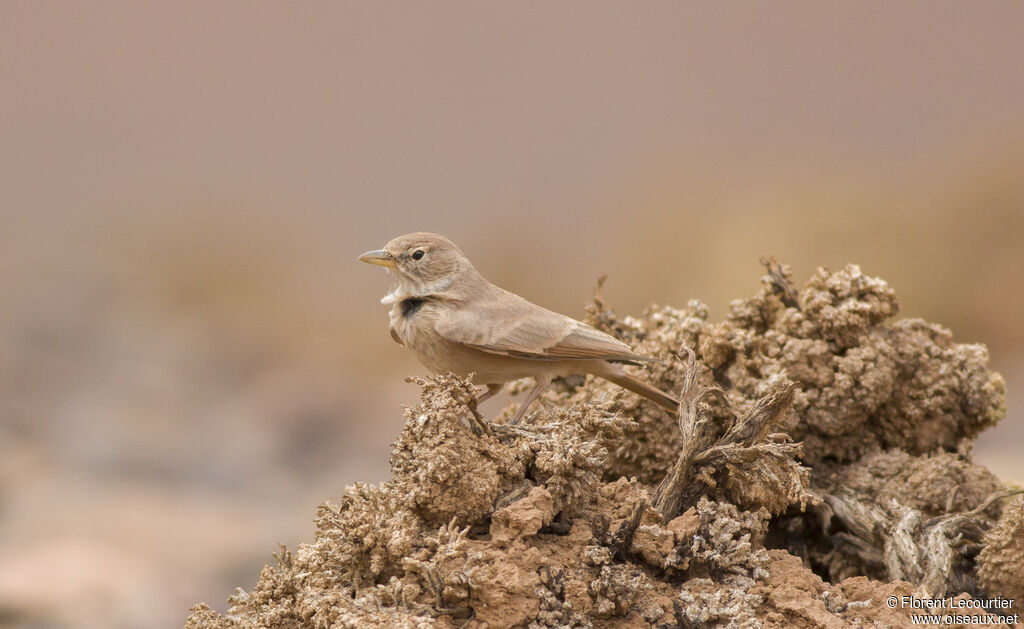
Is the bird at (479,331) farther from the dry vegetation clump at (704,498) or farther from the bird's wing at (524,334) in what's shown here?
the dry vegetation clump at (704,498)

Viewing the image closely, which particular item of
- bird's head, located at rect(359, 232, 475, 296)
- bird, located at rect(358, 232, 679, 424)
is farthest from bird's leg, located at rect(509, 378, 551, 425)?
bird's head, located at rect(359, 232, 475, 296)

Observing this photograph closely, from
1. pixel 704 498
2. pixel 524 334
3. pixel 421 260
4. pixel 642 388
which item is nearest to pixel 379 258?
pixel 421 260

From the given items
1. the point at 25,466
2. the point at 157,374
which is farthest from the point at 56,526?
the point at 157,374

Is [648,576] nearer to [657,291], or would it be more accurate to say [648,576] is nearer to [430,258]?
[430,258]

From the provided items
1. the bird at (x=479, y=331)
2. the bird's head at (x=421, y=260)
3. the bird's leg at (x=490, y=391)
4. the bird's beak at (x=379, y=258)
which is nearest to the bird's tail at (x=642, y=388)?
the bird at (x=479, y=331)

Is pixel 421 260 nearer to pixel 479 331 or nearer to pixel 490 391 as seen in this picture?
pixel 479 331

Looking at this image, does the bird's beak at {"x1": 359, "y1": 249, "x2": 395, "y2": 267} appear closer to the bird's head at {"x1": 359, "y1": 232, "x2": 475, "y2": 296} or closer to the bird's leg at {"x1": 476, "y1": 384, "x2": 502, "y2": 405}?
the bird's head at {"x1": 359, "y1": 232, "x2": 475, "y2": 296}
